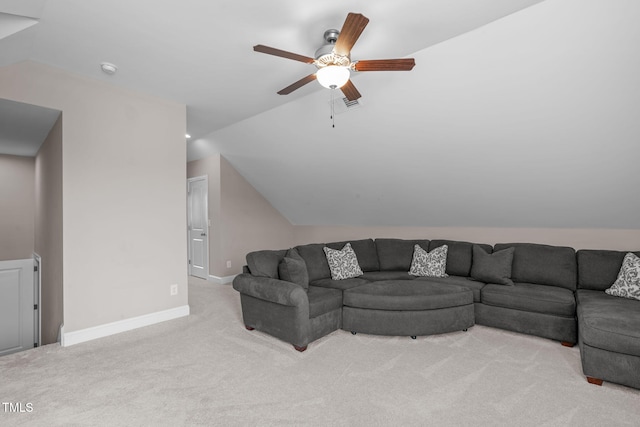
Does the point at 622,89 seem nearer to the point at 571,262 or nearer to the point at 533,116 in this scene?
the point at 533,116

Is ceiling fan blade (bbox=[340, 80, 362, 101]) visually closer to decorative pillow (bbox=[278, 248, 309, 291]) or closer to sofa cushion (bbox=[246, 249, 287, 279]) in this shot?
decorative pillow (bbox=[278, 248, 309, 291])

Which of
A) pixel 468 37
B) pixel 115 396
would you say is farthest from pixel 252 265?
pixel 468 37

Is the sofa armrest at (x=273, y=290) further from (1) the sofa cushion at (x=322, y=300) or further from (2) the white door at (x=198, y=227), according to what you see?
(2) the white door at (x=198, y=227)

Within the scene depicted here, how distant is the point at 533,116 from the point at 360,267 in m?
2.65

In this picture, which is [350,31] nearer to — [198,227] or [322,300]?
[322,300]

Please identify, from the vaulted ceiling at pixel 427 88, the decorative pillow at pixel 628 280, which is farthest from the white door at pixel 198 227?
the decorative pillow at pixel 628 280

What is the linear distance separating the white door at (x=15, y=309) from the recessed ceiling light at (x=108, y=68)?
12.8 feet

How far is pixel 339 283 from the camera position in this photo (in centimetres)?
377

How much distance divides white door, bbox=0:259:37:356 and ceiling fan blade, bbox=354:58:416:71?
19.4ft

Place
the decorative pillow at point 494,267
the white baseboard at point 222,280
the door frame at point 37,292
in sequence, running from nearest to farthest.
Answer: the decorative pillow at point 494,267, the door frame at point 37,292, the white baseboard at point 222,280

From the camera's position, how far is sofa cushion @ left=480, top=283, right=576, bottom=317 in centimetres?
311

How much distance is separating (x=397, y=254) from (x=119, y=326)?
352 centimetres

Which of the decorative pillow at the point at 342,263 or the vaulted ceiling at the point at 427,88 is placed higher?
the vaulted ceiling at the point at 427,88

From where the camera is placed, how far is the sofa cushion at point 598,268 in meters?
3.36
